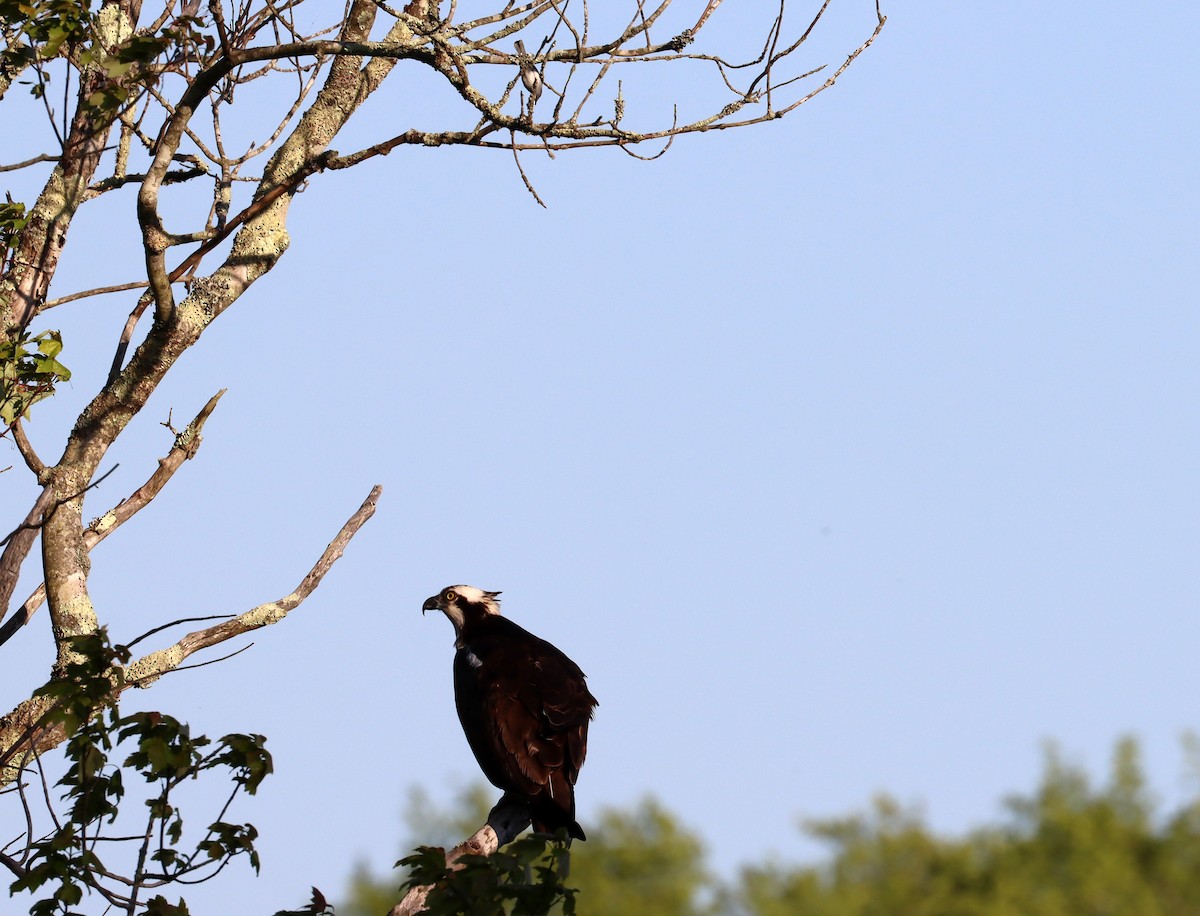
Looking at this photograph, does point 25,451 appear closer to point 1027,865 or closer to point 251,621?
point 251,621

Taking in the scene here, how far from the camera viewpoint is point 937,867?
106ft

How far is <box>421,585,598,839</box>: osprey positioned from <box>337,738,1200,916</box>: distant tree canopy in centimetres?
2253

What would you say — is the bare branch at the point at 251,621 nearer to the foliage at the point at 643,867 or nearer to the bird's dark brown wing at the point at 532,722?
the bird's dark brown wing at the point at 532,722

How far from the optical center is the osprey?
782 cm

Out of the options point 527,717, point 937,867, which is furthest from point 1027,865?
point 527,717

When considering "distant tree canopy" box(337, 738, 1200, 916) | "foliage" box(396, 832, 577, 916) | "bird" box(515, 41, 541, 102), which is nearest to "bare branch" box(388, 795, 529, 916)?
"foliage" box(396, 832, 577, 916)

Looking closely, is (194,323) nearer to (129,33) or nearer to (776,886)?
(129,33)

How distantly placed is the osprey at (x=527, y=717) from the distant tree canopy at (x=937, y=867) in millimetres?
22530

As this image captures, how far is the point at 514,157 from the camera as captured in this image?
21.6ft

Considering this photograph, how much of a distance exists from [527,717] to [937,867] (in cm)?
2657

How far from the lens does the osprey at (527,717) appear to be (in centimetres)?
782

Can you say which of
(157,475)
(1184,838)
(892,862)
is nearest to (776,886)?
(892,862)

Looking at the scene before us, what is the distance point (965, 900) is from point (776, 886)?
159 inches

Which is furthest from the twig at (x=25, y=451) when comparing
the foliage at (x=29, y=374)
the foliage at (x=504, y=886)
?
the foliage at (x=504, y=886)
